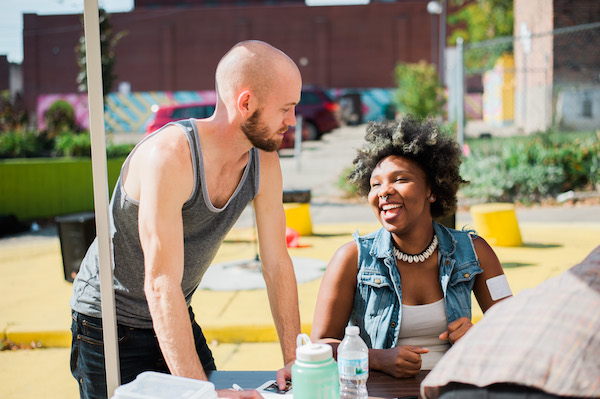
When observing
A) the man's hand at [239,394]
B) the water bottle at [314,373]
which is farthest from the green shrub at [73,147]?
the water bottle at [314,373]

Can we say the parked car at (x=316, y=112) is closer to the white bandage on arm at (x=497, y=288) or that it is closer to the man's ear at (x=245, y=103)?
the white bandage on arm at (x=497, y=288)

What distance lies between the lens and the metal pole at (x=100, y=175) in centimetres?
186

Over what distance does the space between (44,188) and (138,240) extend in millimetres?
11349

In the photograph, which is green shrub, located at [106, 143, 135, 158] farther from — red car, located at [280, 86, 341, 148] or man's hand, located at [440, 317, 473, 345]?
man's hand, located at [440, 317, 473, 345]

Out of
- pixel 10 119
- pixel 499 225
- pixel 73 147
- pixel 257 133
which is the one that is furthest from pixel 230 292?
pixel 10 119

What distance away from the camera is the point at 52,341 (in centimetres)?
499

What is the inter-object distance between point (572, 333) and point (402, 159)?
1.44 m

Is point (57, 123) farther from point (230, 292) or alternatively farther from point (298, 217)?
point (230, 292)

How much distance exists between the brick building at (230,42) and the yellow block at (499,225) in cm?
3150

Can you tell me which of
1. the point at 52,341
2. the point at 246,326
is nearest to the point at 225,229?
the point at 246,326

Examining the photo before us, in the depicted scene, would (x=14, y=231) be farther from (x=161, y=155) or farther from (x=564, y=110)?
(x=564, y=110)

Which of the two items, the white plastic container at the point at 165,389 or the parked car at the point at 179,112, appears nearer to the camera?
the white plastic container at the point at 165,389

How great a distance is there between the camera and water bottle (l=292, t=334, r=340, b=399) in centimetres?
172

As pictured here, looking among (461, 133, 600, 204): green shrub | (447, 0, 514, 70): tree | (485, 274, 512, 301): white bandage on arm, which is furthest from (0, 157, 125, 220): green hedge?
(447, 0, 514, 70): tree
